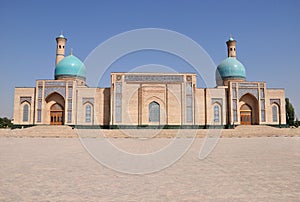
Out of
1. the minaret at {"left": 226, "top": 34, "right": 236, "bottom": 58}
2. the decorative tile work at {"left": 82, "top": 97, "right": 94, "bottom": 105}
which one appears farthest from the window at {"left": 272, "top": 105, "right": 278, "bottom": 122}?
the decorative tile work at {"left": 82, "top": 97, "right": 94, "bottom": 105}

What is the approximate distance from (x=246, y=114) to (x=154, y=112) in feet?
30.3

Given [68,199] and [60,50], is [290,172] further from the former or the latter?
[60,50]

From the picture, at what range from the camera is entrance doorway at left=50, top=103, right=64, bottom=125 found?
84.1ft

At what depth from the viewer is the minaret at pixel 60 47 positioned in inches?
1193

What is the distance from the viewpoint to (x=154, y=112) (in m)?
24.7

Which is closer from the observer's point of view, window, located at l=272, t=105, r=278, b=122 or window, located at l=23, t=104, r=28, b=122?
window, located at l=23, t=104, r=28, b=122

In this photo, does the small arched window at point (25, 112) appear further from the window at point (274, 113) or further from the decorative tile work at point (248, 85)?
the window at point (274, 113)

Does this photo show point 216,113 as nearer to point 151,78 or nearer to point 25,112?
point 151,78

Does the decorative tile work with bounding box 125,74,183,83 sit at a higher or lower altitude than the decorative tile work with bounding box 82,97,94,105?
higher

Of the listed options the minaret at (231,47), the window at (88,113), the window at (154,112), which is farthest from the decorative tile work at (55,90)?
the minaret at (231,47)

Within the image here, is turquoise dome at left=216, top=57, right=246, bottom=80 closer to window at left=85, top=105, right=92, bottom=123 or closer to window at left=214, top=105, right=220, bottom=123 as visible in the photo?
window at left=214, top=105, right=220, bottom=123

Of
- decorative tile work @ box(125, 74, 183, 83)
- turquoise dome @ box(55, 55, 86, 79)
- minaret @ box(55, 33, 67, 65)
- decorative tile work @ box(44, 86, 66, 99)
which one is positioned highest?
minaret @ box(55, 33, 67, 65)

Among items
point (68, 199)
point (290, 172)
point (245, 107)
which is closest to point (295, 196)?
point (290, 172)

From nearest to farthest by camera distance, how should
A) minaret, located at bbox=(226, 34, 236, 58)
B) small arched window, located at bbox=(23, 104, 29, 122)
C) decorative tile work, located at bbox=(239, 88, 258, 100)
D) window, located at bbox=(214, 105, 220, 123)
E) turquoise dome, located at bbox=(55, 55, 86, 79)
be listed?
small arched window, located at bbox=(23, 104, 29, 122) → window, located at bbox=(214, 105, 220, 123) → decorative tile work, located at bbox=(239, 88, 258, 100) → turquoise dome, located at bbox=(55, 55, 86, 79) → minaret, located at bbox=(226, 34, 236, 58)
